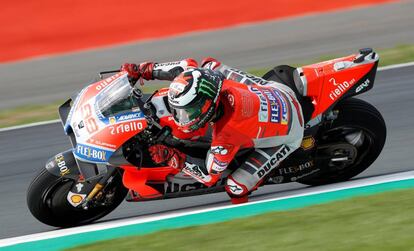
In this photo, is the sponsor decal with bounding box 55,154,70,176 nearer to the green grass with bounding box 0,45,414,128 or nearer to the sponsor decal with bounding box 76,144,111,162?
the sponsor decal with bounding box 76,144,111,162

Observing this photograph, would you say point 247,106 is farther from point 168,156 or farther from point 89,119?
point 89,119

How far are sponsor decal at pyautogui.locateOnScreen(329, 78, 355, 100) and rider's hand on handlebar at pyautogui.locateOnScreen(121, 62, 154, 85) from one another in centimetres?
145

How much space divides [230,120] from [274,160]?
22.1 inches

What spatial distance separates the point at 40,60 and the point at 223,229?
8.63 meters

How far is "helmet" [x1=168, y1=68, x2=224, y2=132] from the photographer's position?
6523 millimetres

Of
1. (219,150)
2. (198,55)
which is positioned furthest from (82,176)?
(198,55)

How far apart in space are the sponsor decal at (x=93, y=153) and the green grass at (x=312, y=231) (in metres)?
0.67

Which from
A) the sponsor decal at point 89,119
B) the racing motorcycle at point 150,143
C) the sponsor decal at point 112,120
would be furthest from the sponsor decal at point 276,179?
the sponsor decal at point 89,119

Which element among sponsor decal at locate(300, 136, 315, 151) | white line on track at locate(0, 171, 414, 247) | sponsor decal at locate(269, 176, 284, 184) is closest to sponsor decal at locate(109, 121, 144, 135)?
white line on track at locate(0, 171, 414, 247)

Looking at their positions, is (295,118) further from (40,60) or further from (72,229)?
(40,60)

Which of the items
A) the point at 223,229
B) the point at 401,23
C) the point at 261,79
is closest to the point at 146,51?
the point at 401,23

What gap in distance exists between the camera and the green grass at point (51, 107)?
1119 cm

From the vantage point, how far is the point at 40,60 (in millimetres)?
14320

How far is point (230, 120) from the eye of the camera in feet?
22.5
